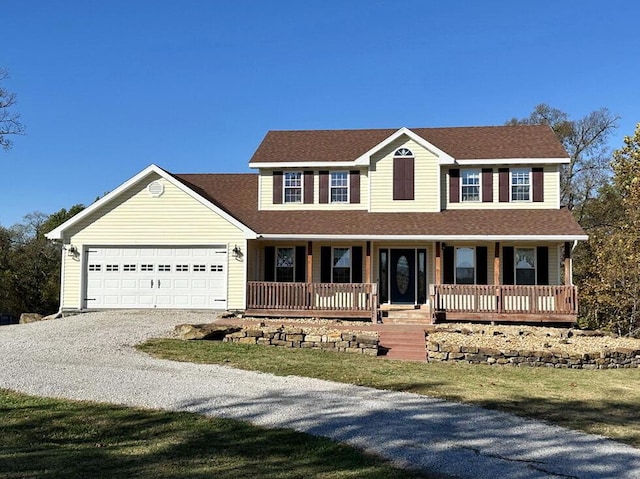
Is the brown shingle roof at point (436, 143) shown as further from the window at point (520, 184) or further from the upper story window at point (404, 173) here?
the upper story window at point (404, 173)

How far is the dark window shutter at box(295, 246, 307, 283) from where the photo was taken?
19.4 m

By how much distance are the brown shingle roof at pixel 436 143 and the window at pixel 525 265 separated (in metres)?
3.30

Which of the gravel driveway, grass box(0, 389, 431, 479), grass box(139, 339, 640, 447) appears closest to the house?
grass box(139, 339, 640, 447)

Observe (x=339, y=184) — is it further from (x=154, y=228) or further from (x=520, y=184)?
(x=154, y=228)

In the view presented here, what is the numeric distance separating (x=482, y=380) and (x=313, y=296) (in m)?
7.94

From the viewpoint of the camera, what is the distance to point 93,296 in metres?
18.4

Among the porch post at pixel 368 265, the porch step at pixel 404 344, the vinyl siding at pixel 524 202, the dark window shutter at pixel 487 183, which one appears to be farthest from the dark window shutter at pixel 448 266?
the porch step at pixel 404 344

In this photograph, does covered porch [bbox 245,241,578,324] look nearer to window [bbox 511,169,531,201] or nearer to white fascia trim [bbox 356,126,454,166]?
window [bbox 511,169,531,201]

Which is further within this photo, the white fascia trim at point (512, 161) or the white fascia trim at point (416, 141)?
Answer: the white fascia trim at point (416, 141)

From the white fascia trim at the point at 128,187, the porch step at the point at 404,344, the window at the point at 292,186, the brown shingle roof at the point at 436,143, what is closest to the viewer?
the porch step at the point at 404,344

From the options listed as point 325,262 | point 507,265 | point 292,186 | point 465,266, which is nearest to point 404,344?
point 465,266

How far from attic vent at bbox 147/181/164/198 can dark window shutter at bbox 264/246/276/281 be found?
405 centimetres

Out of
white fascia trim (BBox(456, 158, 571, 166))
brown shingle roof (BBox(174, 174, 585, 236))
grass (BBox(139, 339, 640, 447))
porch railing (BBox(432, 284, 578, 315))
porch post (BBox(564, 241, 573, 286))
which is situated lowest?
grass (BBox(139, 339, 640, 447))

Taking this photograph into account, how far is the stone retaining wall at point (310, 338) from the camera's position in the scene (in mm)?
12641
